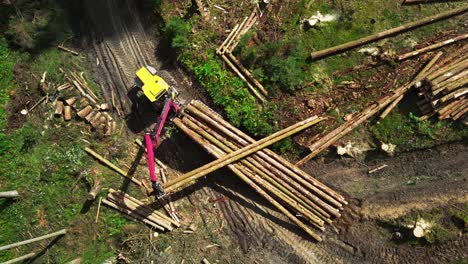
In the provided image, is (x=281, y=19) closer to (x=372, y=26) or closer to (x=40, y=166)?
(x=372, y=26)

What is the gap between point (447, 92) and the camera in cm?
1645

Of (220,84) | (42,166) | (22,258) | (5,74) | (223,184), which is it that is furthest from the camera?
(5,74)

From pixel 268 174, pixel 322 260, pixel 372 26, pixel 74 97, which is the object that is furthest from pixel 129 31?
pixel 322 260

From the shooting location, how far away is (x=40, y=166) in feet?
62.6

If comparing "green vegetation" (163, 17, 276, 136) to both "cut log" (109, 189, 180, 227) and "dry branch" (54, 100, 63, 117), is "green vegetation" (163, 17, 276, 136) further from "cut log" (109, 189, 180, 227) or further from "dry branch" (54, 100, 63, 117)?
"dry branch" (54, 100, 63, 117)

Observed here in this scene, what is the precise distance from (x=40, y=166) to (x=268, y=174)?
10.8 meters

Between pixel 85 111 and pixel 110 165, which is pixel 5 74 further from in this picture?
pixel 110 165

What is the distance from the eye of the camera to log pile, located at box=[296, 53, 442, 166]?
17406mm

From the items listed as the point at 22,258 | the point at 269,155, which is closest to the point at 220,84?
the point at 269,155

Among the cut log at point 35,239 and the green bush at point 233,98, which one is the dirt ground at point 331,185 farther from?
the cut log at point 35,239

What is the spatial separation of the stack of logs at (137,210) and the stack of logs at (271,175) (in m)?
3.89

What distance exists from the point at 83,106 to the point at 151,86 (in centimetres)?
450

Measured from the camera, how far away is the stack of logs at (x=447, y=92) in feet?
53.8

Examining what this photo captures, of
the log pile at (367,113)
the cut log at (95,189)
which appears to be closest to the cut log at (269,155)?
the log pile at (367,113)
